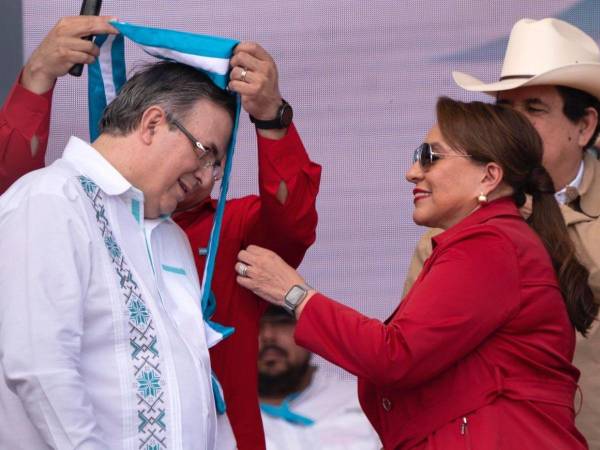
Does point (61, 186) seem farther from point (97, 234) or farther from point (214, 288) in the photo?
point (214, 288)

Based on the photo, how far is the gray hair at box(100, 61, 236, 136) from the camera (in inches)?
96.0

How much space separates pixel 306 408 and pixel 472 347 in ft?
4.57

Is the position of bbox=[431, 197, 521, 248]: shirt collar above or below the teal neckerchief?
above

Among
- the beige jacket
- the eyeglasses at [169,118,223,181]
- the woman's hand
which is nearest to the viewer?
the eyeglasses at [169,118,223,181]

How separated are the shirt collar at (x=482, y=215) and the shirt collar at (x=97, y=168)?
681 millimetres

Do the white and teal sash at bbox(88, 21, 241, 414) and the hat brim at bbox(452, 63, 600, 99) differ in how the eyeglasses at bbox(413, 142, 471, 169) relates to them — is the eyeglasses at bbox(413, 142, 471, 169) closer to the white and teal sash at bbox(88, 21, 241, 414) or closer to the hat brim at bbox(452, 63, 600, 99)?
the white and teal sash at bbox(88, 21, 241, 414)

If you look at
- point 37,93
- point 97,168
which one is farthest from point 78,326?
point 37,93

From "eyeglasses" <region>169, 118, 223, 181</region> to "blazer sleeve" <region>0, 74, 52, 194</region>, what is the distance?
1.27 feet

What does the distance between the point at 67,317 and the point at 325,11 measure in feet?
5.96

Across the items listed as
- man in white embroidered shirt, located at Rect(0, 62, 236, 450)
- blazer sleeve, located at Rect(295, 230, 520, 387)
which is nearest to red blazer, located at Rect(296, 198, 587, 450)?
blazer sleeve, located at Rect(295, 230, 520, 387)

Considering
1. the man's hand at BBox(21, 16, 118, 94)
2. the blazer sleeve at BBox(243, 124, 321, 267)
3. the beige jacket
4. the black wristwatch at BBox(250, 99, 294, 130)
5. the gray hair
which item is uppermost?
the man's hand at BBox(21, 16, 118, 94)

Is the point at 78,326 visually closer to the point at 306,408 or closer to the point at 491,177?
the point at 491,177

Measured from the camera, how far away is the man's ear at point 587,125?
3.31 metres

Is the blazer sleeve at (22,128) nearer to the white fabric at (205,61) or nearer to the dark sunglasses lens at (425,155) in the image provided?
the white fabric at (205,61)
